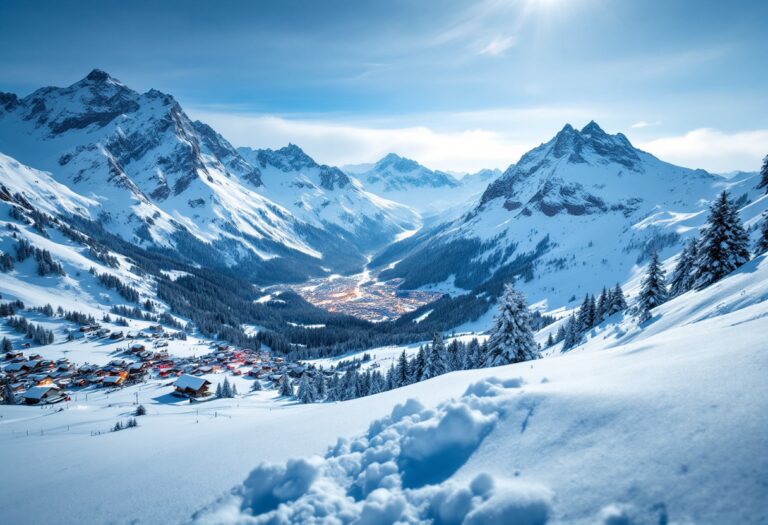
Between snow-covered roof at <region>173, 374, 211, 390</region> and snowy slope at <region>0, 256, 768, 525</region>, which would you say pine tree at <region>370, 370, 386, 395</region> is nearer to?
snow-covered roof at <region>173, 374, 211, 390</region>

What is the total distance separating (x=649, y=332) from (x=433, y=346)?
23235 mm

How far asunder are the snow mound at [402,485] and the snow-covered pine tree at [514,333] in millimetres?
21711

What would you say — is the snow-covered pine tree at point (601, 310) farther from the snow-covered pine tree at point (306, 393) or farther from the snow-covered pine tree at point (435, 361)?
the snow-covered pine tree at point (306, 393)

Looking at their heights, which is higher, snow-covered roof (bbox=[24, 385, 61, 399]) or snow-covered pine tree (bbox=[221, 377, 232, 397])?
snow-covered roof (bbox=[24, 385, 61, 399])

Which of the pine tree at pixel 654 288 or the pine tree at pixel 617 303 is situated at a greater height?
the pine tree at pixel 654 288

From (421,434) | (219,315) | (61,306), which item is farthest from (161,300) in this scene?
(421,434)

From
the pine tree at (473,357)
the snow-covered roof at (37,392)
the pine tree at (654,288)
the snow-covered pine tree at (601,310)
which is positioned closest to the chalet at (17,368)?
the snow-covered roof at (37,392)

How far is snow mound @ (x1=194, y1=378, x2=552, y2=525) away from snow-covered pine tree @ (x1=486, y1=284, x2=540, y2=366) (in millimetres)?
21711

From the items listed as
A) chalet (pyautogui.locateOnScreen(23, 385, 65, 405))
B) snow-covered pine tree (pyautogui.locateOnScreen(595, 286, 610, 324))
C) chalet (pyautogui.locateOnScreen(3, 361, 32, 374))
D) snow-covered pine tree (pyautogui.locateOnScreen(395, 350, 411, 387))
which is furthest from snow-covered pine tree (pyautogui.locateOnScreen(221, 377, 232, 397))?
snow-covered pine tree (pyautogui.locateOnScreen(595, 286, 610, 324))

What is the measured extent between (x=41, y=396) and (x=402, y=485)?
72.6 m

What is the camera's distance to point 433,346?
136 feet

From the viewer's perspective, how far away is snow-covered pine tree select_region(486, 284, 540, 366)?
28188 mm

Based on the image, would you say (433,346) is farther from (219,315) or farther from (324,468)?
(219,315)

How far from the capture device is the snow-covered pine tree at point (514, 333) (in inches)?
1110
